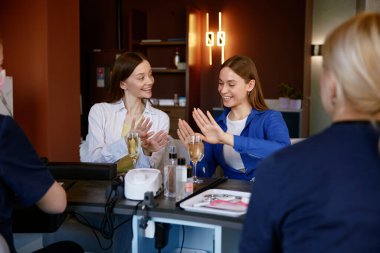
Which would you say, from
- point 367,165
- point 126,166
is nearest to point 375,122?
point 367,165

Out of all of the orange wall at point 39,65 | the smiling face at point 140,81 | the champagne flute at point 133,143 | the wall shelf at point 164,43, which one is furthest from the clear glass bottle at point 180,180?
the wall shelf at point 164,43

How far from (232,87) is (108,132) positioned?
0.77 metres

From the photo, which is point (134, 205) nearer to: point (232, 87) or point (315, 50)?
point (232, 87)

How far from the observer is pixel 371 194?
0.89 meters

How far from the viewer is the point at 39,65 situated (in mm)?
3664

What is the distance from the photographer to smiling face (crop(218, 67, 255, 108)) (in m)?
2.42

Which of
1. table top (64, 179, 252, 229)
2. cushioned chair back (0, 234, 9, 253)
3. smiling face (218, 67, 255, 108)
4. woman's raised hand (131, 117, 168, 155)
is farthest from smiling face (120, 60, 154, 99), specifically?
cushioned chair back (0, 234, 9, 253)

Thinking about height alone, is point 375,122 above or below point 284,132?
above

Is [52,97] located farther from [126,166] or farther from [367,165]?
[367,165]

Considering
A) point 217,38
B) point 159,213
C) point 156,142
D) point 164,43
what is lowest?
point 159,213

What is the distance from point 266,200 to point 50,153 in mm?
3066

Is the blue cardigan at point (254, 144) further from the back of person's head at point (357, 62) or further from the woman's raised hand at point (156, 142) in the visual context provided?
the back of person's head at point (357, 62)

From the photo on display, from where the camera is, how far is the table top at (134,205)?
1.47m

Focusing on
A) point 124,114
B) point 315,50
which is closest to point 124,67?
point 124,114
